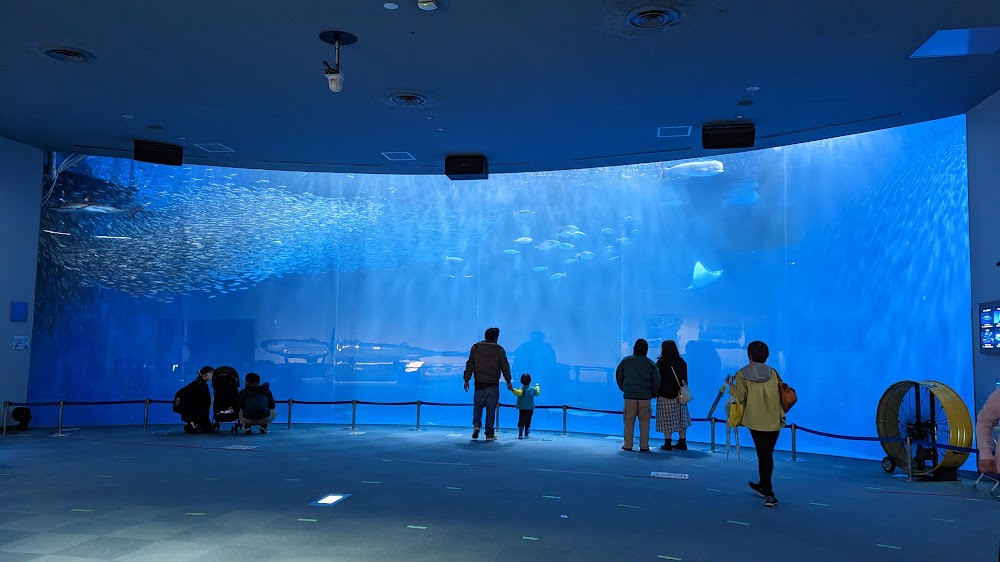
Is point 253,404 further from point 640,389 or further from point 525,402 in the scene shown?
point 640,389

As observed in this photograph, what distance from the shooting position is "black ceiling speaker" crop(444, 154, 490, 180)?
1178 centimetres

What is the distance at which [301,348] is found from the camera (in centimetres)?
1683

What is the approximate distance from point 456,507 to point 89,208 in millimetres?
12007

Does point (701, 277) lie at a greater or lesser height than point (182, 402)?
greater

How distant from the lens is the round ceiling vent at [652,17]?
6.18 m

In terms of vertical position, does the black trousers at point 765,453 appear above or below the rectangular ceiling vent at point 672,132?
below

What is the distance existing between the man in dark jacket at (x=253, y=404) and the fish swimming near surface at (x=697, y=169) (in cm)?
1160

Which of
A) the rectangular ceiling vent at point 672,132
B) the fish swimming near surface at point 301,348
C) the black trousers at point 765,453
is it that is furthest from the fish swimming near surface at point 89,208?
the black trousers at point 765,453

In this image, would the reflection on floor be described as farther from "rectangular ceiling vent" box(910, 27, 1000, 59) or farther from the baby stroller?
"rectangular ceiling vent" box(910, 27, 1000, 59)

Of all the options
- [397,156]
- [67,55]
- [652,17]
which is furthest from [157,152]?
[652,17]

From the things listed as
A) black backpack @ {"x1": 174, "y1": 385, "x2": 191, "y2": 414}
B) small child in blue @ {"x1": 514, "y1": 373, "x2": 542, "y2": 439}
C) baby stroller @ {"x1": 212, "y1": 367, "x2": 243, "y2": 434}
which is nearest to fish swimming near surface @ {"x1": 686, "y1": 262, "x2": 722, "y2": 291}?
small child in blue @ {"x1": 514, "y1": 373, "x2": 542, "y2": 439}

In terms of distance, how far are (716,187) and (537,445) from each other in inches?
338

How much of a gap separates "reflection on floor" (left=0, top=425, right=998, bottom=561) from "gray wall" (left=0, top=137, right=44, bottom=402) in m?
2.23

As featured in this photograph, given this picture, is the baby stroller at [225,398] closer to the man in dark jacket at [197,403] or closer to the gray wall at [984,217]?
the man in dark jacket at [197,403]
